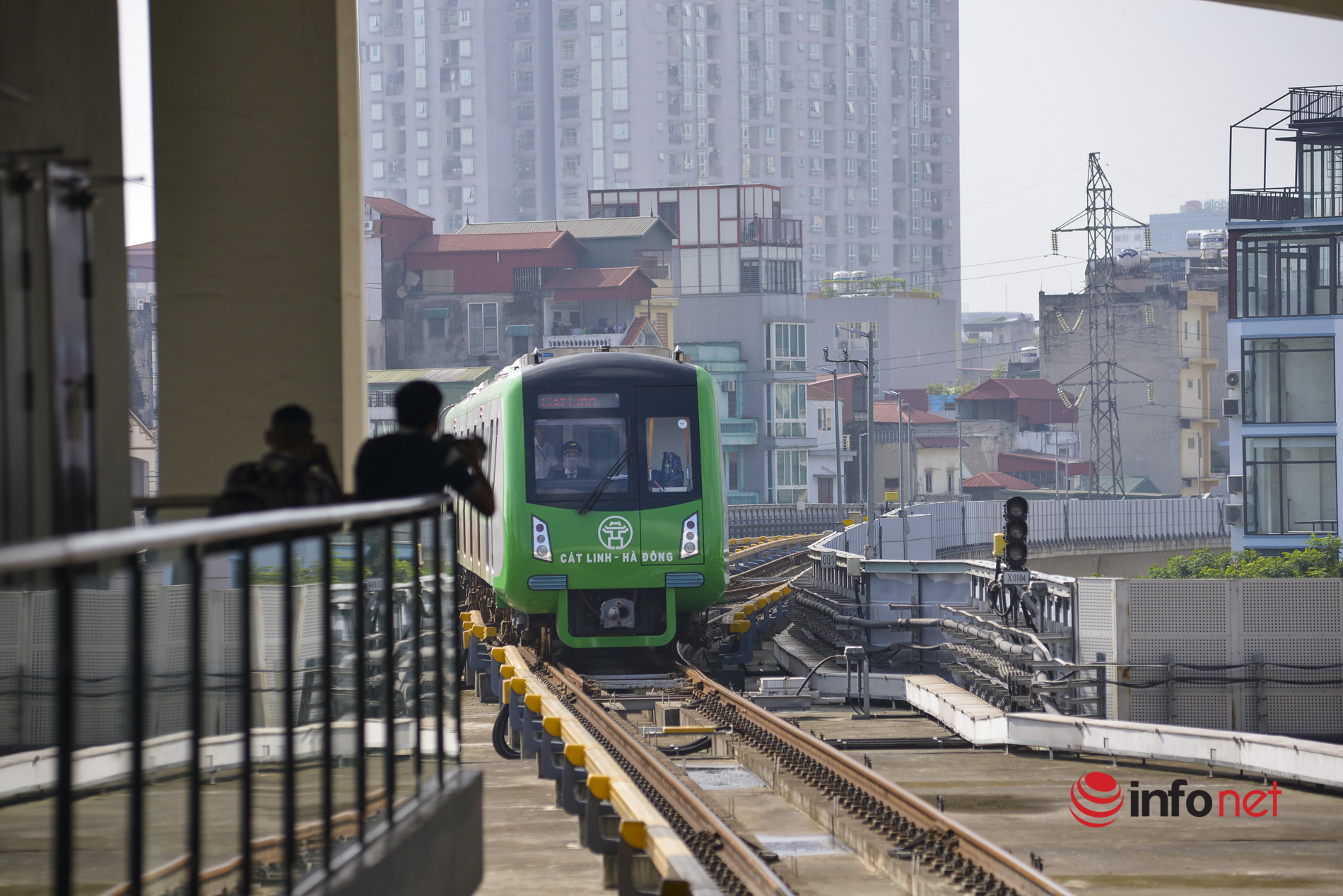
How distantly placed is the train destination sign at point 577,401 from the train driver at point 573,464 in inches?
15.6

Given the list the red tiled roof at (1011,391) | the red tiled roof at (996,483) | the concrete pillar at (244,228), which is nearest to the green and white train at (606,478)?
the concrete pillar at (244,228)

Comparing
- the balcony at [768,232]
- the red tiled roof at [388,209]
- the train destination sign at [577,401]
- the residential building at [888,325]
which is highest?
the red tiled roof at [388,209]

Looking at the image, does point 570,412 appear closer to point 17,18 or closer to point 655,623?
point 655,623

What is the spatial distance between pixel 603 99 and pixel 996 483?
173 ft

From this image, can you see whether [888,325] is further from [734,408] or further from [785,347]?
[734,408]

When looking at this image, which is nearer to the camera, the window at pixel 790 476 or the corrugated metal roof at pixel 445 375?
the corrugated metal roof at pixel 445 375

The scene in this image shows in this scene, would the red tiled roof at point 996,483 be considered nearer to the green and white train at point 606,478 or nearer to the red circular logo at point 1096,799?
the green and white train at point 606,478

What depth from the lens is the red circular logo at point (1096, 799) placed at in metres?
12.2

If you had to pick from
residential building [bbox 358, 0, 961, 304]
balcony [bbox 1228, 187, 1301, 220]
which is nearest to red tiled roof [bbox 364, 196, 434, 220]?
residential building [bbox 358, 0, 961, 304]

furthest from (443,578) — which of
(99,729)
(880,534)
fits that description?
(880,534)

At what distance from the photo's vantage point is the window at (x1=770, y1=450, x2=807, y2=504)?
83.4 metres

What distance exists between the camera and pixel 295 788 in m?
4.03

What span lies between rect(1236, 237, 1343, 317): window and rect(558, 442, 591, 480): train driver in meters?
34.4

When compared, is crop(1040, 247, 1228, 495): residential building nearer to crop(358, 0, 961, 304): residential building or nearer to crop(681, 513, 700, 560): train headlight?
crop(358, 0, 961, 304): residential building
